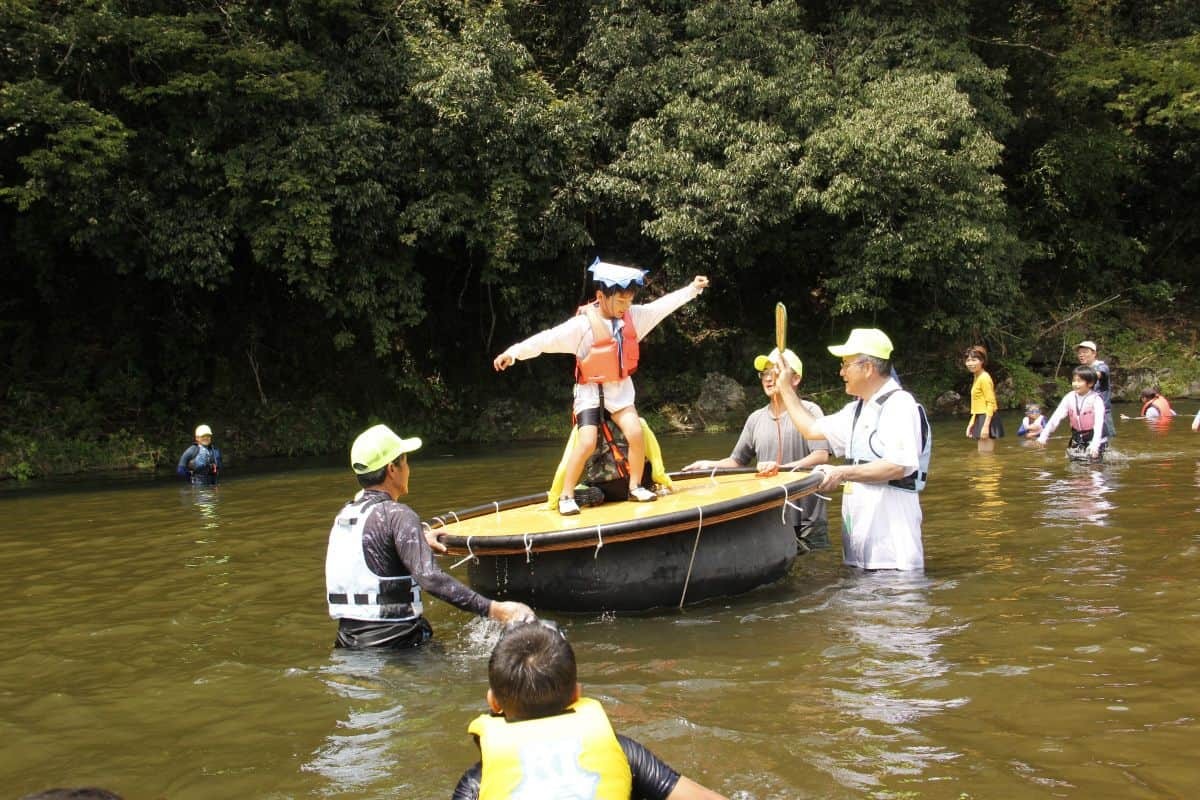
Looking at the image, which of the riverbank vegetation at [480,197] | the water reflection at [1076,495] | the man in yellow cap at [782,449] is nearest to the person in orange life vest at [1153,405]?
the water reflection at [1076,495]

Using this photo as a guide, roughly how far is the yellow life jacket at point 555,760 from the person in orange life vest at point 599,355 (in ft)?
13.1

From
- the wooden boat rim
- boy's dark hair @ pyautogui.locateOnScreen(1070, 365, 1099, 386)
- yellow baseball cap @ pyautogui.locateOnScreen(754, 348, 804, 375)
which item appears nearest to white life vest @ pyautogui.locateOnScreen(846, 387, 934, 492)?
the wooden boat rim

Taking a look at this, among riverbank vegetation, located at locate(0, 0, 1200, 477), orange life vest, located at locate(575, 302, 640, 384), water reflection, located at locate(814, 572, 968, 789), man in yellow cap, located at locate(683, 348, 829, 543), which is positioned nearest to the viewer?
water reflection, located at locate(814, 572, 968, 789)

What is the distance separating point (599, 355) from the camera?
264 inches

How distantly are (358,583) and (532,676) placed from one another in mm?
2772

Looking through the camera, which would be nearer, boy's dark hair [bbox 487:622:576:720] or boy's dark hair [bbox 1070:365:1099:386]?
boy's dark hair [bbox 487:622:576:720]

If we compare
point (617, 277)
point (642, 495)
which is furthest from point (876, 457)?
point (617, 277)

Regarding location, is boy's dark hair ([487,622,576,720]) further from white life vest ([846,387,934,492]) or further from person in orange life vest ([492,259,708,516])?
person in orange life vest ([492,259,708,516])

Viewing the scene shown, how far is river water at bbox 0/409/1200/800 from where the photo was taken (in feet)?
13.8

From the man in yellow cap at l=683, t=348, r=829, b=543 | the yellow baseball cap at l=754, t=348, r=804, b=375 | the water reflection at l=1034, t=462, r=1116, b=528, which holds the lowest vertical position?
the water reflection at l=1034, t=462, r=1116, b=528

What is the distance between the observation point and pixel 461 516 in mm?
7117

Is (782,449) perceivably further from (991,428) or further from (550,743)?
(991,428)

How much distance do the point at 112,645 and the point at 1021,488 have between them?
8.87 metres

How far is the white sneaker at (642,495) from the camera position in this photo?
6.91 metres
